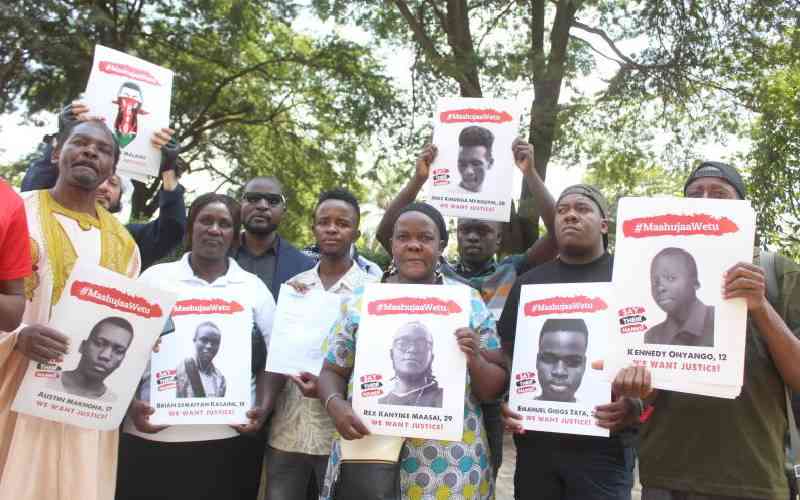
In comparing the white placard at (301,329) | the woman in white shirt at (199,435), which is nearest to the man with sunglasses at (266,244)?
the woman in white shirt at (199,435)

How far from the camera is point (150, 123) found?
13.6 ft

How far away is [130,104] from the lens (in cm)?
411

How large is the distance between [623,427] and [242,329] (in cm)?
183

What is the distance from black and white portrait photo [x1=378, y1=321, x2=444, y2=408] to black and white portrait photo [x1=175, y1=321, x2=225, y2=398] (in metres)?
0.91

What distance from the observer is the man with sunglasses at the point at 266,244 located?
13.7 ft

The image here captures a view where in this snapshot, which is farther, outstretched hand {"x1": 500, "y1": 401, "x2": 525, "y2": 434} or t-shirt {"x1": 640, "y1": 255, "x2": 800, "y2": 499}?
outstretched hand {"x1": 500, "y1": 401, "x2": 525, "y2": 434}

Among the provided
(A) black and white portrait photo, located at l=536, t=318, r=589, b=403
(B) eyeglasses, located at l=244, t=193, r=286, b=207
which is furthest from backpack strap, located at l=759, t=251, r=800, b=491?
(B) eyeglasses, located at l=244, t=193, r=286, b=207

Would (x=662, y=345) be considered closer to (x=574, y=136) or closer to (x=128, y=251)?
(x=128, y=251)

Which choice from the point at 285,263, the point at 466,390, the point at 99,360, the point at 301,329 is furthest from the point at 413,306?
the point at 285,263

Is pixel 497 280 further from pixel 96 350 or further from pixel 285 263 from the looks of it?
pixel 96 350

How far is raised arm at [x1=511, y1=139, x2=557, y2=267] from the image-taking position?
405 centimetres

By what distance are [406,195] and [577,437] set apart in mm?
1775

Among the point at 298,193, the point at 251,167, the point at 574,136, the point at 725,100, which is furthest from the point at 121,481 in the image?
the point at 251,167

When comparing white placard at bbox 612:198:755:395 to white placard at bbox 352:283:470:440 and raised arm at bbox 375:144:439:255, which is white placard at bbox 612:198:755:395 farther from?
raised arm at bbox 375:144:439:255
